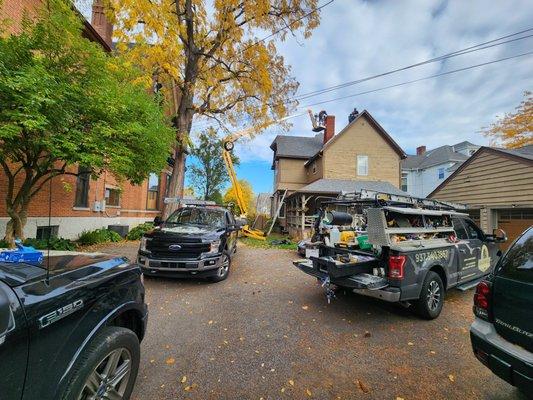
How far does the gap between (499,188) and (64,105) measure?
15.7 m

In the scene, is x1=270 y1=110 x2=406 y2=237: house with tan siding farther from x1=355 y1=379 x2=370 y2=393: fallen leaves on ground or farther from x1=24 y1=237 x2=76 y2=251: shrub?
x1=355 y1=379 x2=370 y2=393: fallen leaves on ground

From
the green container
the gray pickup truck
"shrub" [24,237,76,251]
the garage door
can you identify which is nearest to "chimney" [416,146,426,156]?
the garage door

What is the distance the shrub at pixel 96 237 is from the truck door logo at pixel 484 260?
12591mm

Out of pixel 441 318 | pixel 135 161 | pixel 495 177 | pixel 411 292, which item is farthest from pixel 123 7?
pixel 495 177

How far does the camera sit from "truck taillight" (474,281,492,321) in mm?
2822

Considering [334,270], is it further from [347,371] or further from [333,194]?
[333,194]

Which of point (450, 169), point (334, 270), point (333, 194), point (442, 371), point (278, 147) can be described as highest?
point (278, 147)

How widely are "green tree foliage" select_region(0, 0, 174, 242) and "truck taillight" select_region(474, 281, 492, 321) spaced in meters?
6.85

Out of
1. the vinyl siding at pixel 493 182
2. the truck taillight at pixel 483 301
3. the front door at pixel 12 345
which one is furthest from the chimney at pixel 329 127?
the front door at pixel 12 345

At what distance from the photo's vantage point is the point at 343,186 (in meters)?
19.4

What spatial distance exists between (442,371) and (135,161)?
7689 millimetres

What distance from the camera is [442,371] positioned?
3.39 meters

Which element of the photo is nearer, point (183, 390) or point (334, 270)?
point (183, 390)

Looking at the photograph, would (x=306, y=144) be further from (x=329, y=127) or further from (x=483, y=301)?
(x=483, y=301)
